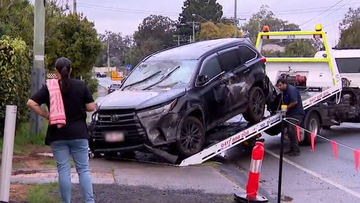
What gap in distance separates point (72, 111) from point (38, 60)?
686 centimetres

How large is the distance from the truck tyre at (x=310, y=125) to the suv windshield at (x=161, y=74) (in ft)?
13.2

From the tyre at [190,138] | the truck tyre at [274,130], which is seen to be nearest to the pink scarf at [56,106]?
the tyre at [190,138]

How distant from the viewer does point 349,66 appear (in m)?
18.5

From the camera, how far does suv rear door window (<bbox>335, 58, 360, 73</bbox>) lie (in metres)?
18.3

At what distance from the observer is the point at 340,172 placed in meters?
11.8

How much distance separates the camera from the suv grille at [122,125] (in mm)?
10766

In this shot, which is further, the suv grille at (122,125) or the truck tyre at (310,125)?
the truck tyre at (310,125)

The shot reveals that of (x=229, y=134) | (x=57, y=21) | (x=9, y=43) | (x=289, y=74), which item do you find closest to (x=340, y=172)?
(x=229, y=134)

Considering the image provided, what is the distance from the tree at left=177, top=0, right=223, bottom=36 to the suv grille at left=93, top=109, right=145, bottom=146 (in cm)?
6919

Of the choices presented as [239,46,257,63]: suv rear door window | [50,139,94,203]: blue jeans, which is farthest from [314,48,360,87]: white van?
[50,139,94,203]: blue jeans

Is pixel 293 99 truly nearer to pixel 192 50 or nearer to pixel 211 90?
pixel 211 90

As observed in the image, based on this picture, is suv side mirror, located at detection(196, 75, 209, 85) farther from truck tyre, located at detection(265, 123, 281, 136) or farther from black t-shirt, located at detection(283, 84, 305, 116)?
truck tyre, located at detection(265, 123, 281, 136)

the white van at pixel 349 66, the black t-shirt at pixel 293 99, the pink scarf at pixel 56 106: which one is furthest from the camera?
the white van at pixel 349 66

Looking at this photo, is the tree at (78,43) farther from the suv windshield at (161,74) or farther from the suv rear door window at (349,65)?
the suv windshield at (161,74)
